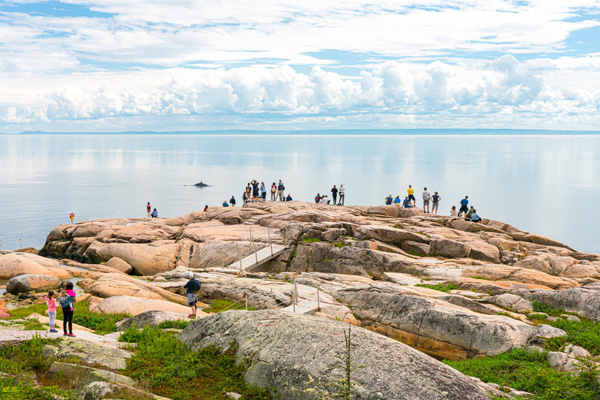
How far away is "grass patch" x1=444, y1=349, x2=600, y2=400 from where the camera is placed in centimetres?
1264

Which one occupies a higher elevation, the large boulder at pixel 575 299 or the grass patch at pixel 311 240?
the large boulder at pixel 575 299

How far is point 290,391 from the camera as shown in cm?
1173

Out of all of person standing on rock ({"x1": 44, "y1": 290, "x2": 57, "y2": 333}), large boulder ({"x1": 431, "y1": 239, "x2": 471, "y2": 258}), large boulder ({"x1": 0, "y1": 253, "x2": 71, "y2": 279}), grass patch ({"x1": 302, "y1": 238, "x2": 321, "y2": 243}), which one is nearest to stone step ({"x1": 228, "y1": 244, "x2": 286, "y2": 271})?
grass patch ({"x1": 302, "y1": 238, "x2": 321, "y2": 243})

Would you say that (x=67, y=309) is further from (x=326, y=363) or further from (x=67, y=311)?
(x=326, y=363)

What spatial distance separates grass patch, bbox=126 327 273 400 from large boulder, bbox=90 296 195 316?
7.70m

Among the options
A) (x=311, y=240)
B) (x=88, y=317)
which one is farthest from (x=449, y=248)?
(x=88, y=317)

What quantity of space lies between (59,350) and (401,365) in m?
10.00

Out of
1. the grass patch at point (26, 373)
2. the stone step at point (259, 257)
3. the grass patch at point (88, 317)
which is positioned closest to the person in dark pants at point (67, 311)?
the grass patch at point (26, 373)

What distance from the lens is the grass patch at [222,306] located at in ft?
79.2

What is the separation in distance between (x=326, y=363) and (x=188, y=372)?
3978mm

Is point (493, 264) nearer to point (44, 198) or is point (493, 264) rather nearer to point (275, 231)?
point (275, 231)

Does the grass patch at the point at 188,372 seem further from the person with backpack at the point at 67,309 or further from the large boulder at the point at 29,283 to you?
the large boulder at the point at 29,283

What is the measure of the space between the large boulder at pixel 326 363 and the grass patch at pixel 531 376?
2.50 meters

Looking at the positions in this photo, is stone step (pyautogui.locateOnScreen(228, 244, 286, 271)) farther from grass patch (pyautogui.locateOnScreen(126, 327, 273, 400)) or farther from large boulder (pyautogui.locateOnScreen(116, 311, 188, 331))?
grass patch (pyautogui.locateOnScreen(126, 327, 273, 400))
